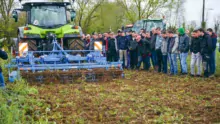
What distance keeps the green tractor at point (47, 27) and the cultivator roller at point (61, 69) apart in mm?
1059

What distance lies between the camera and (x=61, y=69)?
9.93 meters

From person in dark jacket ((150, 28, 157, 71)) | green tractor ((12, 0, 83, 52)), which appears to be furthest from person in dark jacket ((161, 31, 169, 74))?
green tractor ((12, 0, 83, 52))

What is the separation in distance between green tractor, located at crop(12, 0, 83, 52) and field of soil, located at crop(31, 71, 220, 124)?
2.79m

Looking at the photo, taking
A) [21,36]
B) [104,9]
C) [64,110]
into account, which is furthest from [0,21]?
[64,110]

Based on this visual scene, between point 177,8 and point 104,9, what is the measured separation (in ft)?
29.6

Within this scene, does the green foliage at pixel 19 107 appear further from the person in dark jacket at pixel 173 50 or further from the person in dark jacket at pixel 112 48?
the person in dark jacket at pixel 112 48

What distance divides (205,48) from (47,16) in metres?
5.63

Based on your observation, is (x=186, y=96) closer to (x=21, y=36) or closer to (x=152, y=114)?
(x=152, y=114)

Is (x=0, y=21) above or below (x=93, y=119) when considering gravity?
above

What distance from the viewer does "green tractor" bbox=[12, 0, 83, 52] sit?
460 inches

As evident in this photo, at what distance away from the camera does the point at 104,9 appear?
29719mm

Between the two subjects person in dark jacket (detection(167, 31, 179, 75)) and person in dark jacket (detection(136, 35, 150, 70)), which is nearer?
person in dark jacket (detection(167, 31, 179, 75))

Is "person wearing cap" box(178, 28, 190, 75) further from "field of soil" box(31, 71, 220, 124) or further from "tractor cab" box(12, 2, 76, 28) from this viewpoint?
"tractor cab" box(12, 2, 76, 28)

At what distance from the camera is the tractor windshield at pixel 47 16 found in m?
12.3
